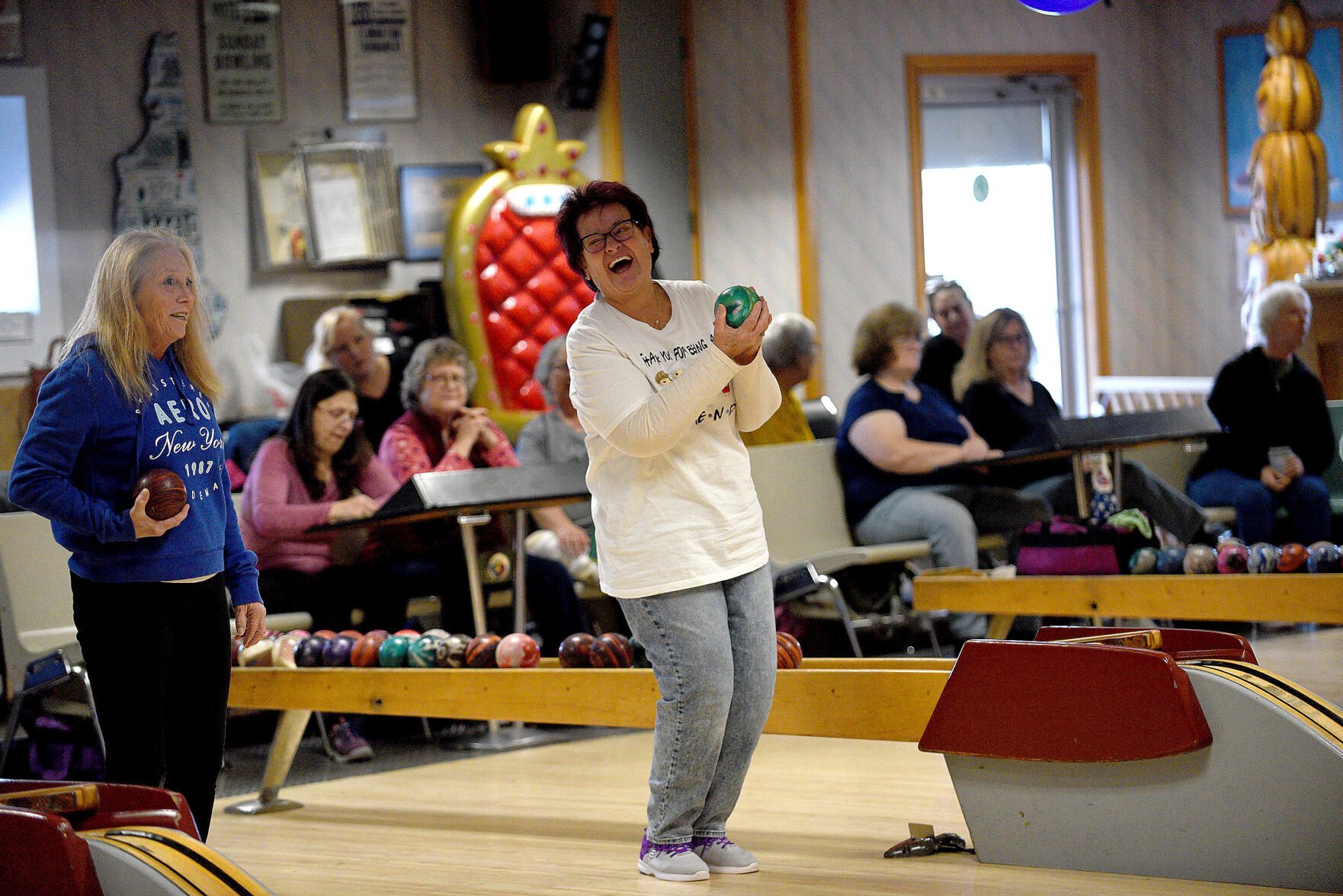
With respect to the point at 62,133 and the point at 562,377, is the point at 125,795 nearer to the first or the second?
the point at 562,377

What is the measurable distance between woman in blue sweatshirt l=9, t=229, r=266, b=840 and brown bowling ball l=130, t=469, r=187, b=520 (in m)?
0.01

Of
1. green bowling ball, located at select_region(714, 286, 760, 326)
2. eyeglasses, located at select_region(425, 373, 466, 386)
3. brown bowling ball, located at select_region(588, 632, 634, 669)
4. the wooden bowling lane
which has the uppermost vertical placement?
green bowling ball, located at select_region(714, 286, 760, 326)

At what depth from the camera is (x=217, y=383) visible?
8.60 feet

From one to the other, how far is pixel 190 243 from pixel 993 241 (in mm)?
4369

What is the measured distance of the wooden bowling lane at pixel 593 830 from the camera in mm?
2629

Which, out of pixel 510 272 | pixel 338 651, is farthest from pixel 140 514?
pixel 510 272

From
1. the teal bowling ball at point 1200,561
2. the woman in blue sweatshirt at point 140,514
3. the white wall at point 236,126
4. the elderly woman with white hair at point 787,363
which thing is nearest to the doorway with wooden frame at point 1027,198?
the white wall at point 236,126

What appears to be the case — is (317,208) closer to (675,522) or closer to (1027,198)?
(1027,198)

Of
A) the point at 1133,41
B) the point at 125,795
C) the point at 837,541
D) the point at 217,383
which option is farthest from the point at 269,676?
the point at 1133,41

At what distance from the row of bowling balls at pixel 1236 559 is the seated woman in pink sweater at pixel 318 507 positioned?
6.90 ft

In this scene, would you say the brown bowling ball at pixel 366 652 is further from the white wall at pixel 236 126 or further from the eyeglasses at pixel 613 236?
the white wall at pixel 236 126

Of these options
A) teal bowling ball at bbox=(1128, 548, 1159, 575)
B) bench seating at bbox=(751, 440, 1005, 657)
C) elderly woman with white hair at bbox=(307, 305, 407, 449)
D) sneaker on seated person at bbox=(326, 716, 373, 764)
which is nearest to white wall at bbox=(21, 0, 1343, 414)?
elderly woman with white hair at bbox=(307, 305, 407, 449)

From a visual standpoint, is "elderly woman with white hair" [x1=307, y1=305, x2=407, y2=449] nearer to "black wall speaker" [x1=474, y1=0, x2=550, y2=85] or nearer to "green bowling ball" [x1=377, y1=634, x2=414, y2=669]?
"green bowling ball" [x1=377, y1=634, x2=414, y2=669]

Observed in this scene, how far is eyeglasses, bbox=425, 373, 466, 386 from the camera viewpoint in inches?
191
